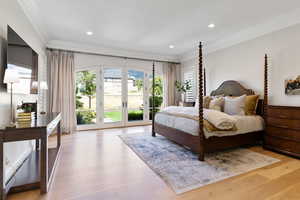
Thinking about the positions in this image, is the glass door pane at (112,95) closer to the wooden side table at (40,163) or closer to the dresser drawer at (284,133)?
the wooden side table at (40,163)

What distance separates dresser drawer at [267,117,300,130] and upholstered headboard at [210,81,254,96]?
89cm

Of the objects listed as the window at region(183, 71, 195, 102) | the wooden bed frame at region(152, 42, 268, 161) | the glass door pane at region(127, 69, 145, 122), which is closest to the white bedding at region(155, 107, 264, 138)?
the wooden bed frame at region(152, 42, 268, 161)

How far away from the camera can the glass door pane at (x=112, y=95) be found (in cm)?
535

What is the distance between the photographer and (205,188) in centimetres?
188

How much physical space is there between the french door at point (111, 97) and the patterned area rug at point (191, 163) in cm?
215

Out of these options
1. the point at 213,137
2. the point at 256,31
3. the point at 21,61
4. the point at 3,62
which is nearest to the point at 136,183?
the point at 213,137

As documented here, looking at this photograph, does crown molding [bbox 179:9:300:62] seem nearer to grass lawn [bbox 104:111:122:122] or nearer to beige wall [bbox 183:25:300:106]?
beige wall [bbox 183:25:300:106]

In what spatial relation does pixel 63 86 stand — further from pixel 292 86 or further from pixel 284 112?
pixel 292 86

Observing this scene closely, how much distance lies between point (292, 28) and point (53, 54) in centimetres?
586

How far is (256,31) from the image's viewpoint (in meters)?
3.66

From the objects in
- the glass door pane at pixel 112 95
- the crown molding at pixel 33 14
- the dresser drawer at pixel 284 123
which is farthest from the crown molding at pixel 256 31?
the crown molding at pixel 33 14

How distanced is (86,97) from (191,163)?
3926mm

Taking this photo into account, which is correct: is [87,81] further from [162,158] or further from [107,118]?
[162,158]

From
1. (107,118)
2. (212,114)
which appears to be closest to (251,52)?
(212,114)
